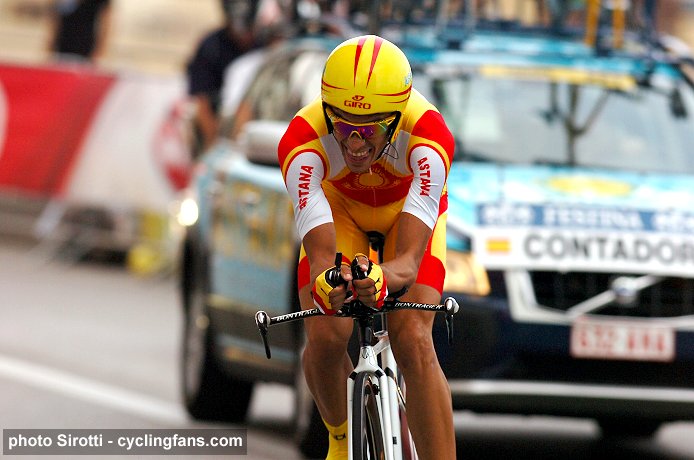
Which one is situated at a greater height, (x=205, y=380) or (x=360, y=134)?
(x=360, y=134)

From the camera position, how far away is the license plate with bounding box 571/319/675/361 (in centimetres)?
809

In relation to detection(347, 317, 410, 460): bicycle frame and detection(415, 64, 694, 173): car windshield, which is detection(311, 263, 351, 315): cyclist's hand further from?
detection(415, 64, 694, 173): car windshield

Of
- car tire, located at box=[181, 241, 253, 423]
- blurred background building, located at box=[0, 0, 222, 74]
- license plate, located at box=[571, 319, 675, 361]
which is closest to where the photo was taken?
license plate, located at box=[571, 319, 675, 361]

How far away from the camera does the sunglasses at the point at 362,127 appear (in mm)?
5910

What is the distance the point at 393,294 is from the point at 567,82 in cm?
366

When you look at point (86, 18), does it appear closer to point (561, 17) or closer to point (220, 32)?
point (220, 32)

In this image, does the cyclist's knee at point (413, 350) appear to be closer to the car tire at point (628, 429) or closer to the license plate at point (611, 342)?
the license plate at point (611, 342)

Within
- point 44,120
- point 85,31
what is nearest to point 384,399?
point 44,120

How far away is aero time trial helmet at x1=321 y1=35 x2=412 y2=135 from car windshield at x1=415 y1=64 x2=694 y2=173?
299cm

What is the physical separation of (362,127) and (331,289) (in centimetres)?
53

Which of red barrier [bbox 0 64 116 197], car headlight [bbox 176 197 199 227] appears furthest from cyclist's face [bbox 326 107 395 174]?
red barrier [bbox 0 64 116 197]

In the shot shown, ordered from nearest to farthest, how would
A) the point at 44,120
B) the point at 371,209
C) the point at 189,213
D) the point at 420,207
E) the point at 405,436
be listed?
the point at 420,207, the point at 405,436, the point at 371,209, the point at 189,213, the point at 44,120

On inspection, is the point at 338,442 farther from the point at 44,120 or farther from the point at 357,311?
the point at 44,120

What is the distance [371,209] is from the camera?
6.62 metres
